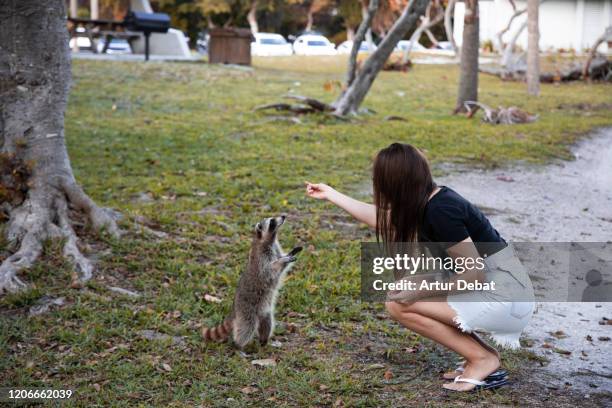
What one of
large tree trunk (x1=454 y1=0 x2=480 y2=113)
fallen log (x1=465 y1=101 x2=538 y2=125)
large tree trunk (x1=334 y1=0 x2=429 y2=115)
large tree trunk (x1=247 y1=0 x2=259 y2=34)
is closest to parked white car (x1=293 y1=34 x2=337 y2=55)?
large tree trunk (x1=247 y1=0 x2=259 y2=34)

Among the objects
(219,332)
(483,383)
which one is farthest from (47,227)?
(483,383)

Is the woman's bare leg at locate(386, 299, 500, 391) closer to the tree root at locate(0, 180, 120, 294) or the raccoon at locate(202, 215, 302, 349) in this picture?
the raccoon at locate(202, 215, 302, 349)

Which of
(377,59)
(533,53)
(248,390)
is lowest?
(248,390)

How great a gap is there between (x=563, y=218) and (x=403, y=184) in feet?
14.5

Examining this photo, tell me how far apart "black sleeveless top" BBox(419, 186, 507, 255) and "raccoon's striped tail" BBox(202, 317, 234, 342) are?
48.9 inches

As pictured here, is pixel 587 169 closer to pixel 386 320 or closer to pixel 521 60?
pixel 386 320

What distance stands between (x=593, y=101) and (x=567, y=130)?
6100mm

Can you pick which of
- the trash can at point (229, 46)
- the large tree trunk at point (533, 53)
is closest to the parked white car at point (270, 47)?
the trash can at point (229, 46)

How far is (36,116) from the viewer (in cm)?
559

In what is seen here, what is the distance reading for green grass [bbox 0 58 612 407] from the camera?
390 centimetres

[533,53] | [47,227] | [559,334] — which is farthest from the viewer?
[533,53]

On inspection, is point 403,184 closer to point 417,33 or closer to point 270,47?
point 417,33

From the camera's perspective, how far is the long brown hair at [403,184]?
365cm

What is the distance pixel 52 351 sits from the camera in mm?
4207
